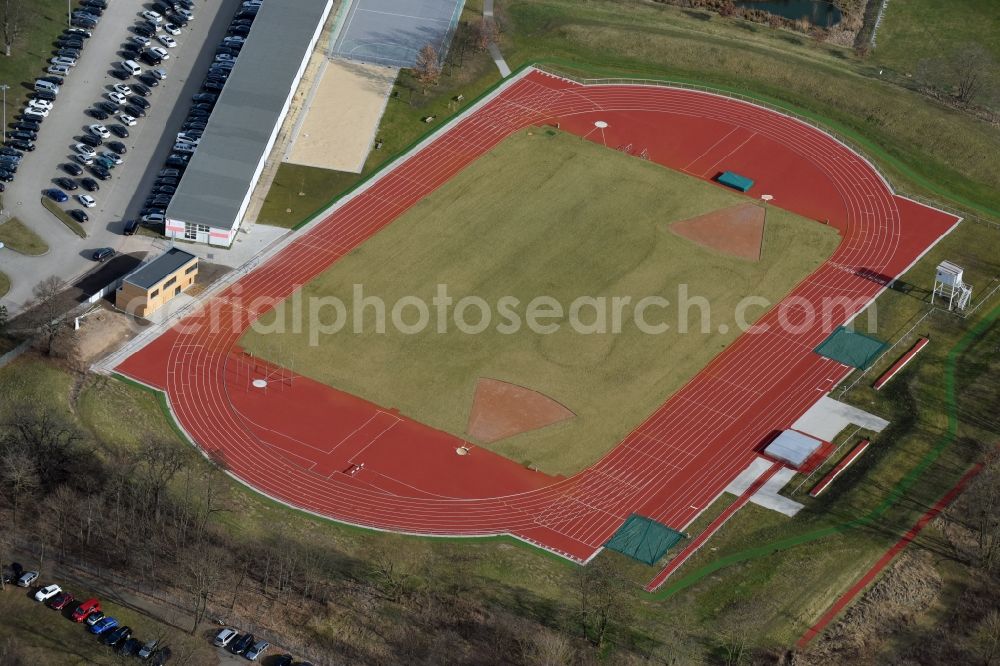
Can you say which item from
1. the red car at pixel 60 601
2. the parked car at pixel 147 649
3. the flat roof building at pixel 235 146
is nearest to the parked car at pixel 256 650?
the parked car at pixel 147 649

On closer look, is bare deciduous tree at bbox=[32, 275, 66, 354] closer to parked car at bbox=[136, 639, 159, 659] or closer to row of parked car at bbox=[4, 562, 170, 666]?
row of parked car at bbox=[4, 562, 170, 666]

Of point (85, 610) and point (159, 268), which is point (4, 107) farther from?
point (85, 610)

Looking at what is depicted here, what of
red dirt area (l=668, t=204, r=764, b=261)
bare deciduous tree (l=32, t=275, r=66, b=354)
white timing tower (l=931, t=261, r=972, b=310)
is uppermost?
white timing tower (l=931, t=261, r=972, b=310)

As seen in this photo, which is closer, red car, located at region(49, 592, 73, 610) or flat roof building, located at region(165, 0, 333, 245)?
red car, located at region(49, 592, 73, 610)

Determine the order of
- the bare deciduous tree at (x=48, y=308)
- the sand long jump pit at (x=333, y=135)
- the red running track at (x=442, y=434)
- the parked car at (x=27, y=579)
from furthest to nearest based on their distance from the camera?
1. the sand long jump pit at (x=333, y=135)
2. the bare deciduous tree at (x=48, y=308)
3. the red running track at (x=442, y=434)
4. the parked car at (x=27, y=579)

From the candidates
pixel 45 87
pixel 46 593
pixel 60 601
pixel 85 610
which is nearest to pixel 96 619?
pixel 85 610

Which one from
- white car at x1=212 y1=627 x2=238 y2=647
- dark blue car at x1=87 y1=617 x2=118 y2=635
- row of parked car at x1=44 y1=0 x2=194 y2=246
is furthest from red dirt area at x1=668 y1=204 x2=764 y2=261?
dark blue car at x1=87 y1=617 x2=118 y2=635

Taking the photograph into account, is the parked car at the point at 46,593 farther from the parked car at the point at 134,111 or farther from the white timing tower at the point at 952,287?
the white timing tower at the point at 952,287
